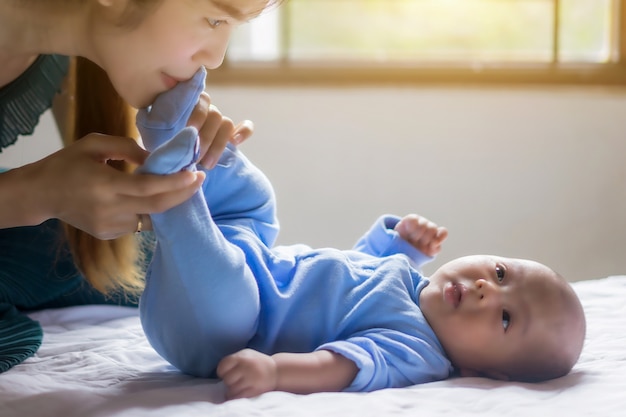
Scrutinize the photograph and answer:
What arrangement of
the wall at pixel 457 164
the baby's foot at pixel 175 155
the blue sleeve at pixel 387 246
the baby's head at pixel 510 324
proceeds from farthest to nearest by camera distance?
the wall at pixel 457 164
the blue sleeve at pixel 387 246
the baby's head at pixel 510 324
the baby's foot at pixel 175 155

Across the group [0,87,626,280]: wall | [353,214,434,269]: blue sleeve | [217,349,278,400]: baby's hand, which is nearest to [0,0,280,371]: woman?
[217,349,278,400]: baby's hand

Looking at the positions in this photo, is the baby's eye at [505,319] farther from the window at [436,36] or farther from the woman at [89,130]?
the window at [436,36]

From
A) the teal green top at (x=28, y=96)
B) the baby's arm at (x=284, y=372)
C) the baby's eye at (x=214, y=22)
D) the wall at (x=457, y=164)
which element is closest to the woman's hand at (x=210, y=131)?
the baby's eye at (x=214, y=22)

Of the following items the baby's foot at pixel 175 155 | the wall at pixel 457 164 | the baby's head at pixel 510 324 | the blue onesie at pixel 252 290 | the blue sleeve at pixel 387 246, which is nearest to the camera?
the baby's foot at pixel 175 155

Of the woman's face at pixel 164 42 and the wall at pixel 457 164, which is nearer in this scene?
the woman's face at pixel 164 42

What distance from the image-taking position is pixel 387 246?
4.67 feet

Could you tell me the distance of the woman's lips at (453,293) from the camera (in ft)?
3.90

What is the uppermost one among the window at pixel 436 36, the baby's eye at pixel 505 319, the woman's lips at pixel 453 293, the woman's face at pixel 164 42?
the window at pixel 436 36

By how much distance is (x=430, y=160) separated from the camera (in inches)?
96.6

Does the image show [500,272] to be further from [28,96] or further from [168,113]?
[28,96]

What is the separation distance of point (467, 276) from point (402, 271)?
9 centimetres

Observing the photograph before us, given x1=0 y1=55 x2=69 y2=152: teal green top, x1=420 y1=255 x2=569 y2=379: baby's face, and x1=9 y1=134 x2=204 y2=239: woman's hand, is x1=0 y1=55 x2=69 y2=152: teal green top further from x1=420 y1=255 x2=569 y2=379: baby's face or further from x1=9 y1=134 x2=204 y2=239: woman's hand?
x1=420 y1=255 x2=569 y2=379: baby's face

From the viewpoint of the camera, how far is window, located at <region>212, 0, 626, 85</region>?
2.47 m

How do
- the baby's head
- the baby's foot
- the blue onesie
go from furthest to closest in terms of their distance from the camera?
the baby's head → the blue onesie → the baby's foot
